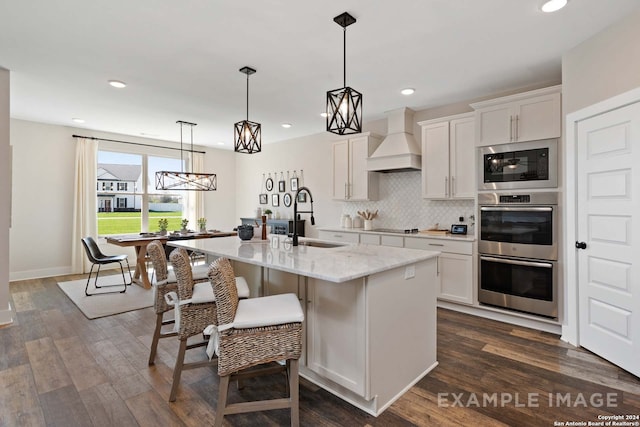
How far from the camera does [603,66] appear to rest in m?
2.66

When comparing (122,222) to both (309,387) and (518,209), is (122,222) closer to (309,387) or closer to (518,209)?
(309,387)

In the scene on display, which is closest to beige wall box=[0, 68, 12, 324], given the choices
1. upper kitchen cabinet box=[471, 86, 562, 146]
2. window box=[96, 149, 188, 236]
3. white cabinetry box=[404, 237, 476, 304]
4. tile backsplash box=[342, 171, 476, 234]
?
window box=[96, 149, 188, 236]

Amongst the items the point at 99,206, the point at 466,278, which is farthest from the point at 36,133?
the point at 466,278

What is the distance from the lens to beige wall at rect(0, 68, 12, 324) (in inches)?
137

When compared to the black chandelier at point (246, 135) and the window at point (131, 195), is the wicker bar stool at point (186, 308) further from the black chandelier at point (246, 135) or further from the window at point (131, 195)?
the window at point (131, 195)

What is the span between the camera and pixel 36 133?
564 centimetres

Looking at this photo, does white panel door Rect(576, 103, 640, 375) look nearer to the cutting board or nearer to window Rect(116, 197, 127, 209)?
the cutting board

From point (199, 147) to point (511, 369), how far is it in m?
7.34

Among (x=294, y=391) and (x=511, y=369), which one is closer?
(x=294, y=391)

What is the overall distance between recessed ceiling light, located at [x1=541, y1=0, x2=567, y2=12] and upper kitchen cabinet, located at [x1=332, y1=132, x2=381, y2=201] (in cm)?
280

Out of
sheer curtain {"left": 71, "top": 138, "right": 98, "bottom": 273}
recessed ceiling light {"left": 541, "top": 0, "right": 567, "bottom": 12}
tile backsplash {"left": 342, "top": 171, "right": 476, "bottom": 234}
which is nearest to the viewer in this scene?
recessed ceiling light {"left": 541, "top": 0, "right": 567, "bottom": 12}

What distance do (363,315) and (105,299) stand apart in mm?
4078

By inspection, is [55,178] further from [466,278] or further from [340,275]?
[466,278]

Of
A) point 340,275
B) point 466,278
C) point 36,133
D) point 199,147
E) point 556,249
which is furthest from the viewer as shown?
point 199,147
